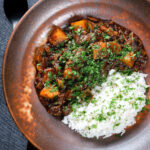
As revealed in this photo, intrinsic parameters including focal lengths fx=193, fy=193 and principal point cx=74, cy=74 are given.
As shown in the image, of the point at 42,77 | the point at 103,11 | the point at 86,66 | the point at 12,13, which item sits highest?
the point at 103,11

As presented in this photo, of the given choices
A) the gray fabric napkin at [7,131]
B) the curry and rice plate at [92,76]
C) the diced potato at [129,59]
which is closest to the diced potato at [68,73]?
the curry and rice plate at [92,76]

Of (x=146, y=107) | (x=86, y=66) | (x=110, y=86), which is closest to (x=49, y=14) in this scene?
(x=86, y=66)

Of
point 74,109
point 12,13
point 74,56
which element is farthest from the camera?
point 12,13

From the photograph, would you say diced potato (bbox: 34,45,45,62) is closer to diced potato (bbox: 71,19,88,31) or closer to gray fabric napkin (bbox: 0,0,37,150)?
diced potato (bbox: 71,19,88,31)

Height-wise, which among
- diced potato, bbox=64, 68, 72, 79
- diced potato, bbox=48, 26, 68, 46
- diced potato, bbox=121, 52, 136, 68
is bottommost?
diced potato, bbox=64, 68, 72, 79

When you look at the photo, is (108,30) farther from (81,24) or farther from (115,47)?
(81,24)

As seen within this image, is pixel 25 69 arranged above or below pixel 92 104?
above

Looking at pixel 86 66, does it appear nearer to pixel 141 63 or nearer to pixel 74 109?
pixel 74 109

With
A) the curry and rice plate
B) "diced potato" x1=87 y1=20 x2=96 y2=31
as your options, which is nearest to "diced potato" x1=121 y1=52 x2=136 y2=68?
the curry and rice plate
